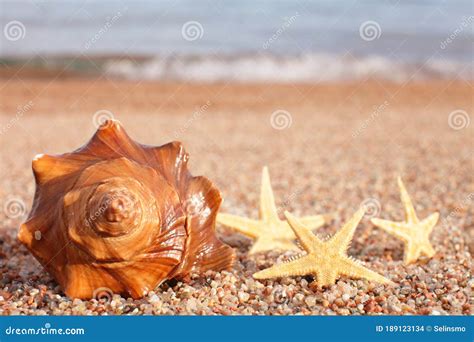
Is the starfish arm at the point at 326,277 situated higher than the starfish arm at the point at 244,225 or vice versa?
the starfish arm at the point at 244,225

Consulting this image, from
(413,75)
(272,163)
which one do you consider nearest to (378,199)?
(272,163)

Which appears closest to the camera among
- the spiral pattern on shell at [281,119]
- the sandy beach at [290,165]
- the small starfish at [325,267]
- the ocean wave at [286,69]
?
the sandy beach at [290,165]

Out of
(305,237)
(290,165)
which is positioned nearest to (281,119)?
(290,165)

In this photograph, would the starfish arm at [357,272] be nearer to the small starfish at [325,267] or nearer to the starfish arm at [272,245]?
the small starfish at [325,267]

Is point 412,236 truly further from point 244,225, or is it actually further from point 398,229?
point 244,225

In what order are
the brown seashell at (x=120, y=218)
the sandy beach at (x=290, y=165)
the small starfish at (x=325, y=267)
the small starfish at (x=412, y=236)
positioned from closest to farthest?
the brown seashell at (x=120, y=218)
the sandy beach at (x=290, y=165)
the small starfish at (x=325, y=267)
the small starfish at (x=412, y=236)

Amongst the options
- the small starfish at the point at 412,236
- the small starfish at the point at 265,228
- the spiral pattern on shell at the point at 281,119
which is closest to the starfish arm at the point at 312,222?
the small starfish at the point at 265,228
